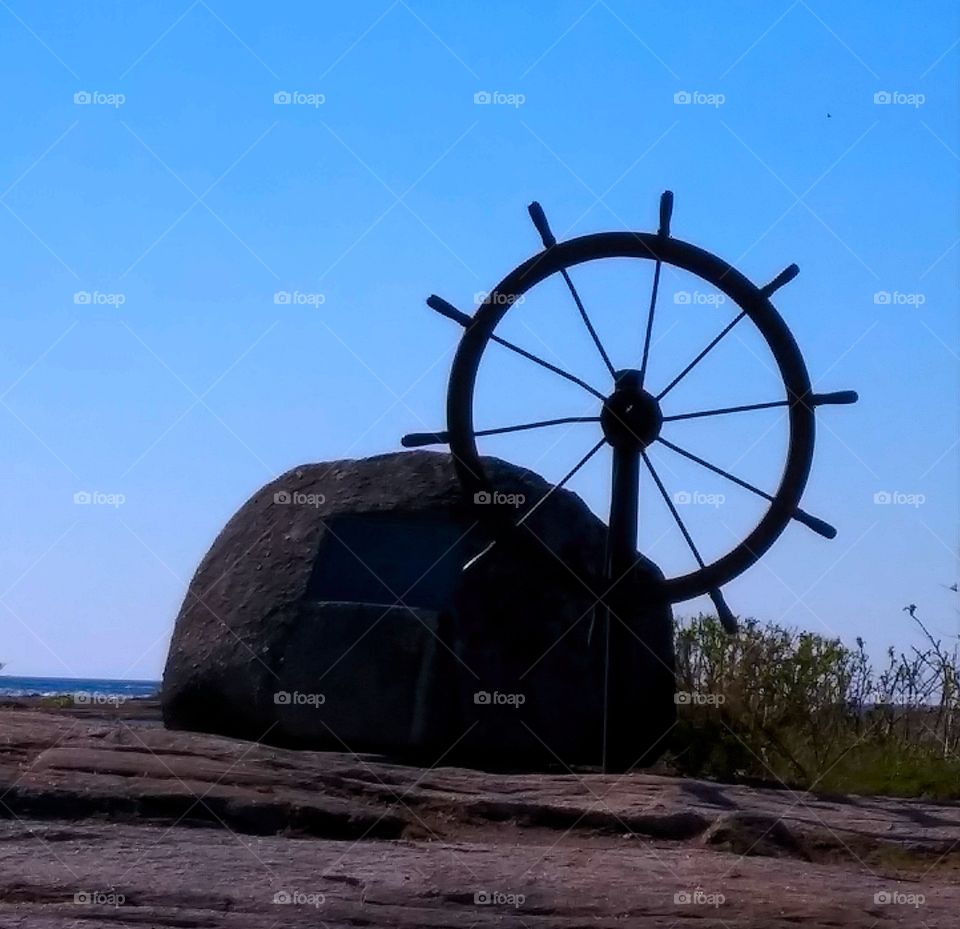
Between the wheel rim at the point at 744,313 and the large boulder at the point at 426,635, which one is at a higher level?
the wheel rim at the point at 744,313

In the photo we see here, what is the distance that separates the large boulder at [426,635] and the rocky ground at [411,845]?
62 cm

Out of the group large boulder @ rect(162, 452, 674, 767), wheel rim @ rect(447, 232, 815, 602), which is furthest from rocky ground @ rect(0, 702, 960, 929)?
wheel rim @ rect(447, 232, 815, 602)

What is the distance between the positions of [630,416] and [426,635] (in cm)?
154

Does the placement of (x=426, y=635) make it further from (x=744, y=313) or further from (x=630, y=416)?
(x=744, y=313)

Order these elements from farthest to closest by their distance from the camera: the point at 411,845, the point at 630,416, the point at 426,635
Answer: the point at 426,635, the point at 630,416, the point at 411,845

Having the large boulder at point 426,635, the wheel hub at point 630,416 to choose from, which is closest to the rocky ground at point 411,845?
the large boulder at point 426,635

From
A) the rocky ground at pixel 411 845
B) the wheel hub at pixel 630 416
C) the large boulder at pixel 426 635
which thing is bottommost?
the rocky ground at pixel 411 845

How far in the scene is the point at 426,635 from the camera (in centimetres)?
773

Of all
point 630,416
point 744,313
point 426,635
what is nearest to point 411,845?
point 426,635

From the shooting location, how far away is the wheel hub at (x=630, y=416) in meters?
7.45

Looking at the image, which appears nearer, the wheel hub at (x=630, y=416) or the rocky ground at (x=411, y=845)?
the rocky ground at (x=411, y=845)

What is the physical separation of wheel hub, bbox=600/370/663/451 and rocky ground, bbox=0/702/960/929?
1.68m

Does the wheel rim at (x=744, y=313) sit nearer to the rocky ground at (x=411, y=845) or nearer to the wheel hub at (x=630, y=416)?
the wheel hub at (x=630, y=416)

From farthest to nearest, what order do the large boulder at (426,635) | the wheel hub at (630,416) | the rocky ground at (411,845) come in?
the large boulder at (426,635) → the wheel hub at (630,416) → the rocky ground at (411,845)
